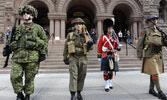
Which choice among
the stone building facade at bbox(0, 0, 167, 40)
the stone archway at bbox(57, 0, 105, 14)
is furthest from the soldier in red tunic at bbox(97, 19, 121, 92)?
the stone archway at bbox(57, 0, 105, 14)

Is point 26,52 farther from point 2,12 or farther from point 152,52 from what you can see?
point 2,12

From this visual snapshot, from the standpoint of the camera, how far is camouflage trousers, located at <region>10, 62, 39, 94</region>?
2797 mm

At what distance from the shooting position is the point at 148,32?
374cm

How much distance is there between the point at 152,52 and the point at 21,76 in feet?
11.3

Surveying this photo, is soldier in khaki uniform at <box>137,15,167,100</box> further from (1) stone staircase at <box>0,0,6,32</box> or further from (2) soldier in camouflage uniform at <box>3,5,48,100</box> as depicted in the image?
(1) stone staircase at <box>0,0,6,32</box>

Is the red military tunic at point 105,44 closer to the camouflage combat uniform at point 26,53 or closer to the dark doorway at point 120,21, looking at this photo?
the camouflage combat uniform at point 26,53

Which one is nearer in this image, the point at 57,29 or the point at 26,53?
the point at 26,53

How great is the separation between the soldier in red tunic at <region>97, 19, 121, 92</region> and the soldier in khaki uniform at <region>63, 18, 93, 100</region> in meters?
1.05

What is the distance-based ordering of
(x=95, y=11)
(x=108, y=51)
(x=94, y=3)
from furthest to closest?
(x=95, y=11) < (x=94, y=3) < (x=108, y=51)

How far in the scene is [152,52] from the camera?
11.8ft

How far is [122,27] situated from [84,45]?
54.8ft

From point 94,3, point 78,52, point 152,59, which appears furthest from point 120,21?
point 78,52

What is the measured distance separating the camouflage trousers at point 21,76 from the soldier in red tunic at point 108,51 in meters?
2.18

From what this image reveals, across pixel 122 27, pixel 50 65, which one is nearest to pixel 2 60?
pixel 50 65
